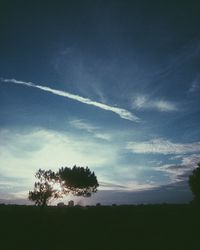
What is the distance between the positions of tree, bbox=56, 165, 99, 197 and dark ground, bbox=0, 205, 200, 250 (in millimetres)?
20277

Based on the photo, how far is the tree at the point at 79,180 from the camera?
95.3 m

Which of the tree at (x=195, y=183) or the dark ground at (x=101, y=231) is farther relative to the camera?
the tree at (x=195, y=183)

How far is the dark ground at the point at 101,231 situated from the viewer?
46438mm

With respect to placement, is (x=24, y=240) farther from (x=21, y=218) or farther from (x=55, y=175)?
(x=55, y=175)

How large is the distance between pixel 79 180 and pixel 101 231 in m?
42.1

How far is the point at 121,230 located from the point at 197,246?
18422 millimetres

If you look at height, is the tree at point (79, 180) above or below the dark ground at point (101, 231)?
above

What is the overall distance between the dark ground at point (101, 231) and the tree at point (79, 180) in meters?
20.3

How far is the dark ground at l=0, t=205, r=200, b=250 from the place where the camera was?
46438 mm

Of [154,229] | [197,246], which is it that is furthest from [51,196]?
[197,246]

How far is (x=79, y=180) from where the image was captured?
9881 cm

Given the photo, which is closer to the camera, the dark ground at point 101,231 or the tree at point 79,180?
the dark ground at point 101,231

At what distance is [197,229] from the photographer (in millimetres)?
58750

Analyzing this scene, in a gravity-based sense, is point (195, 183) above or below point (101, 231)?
above
